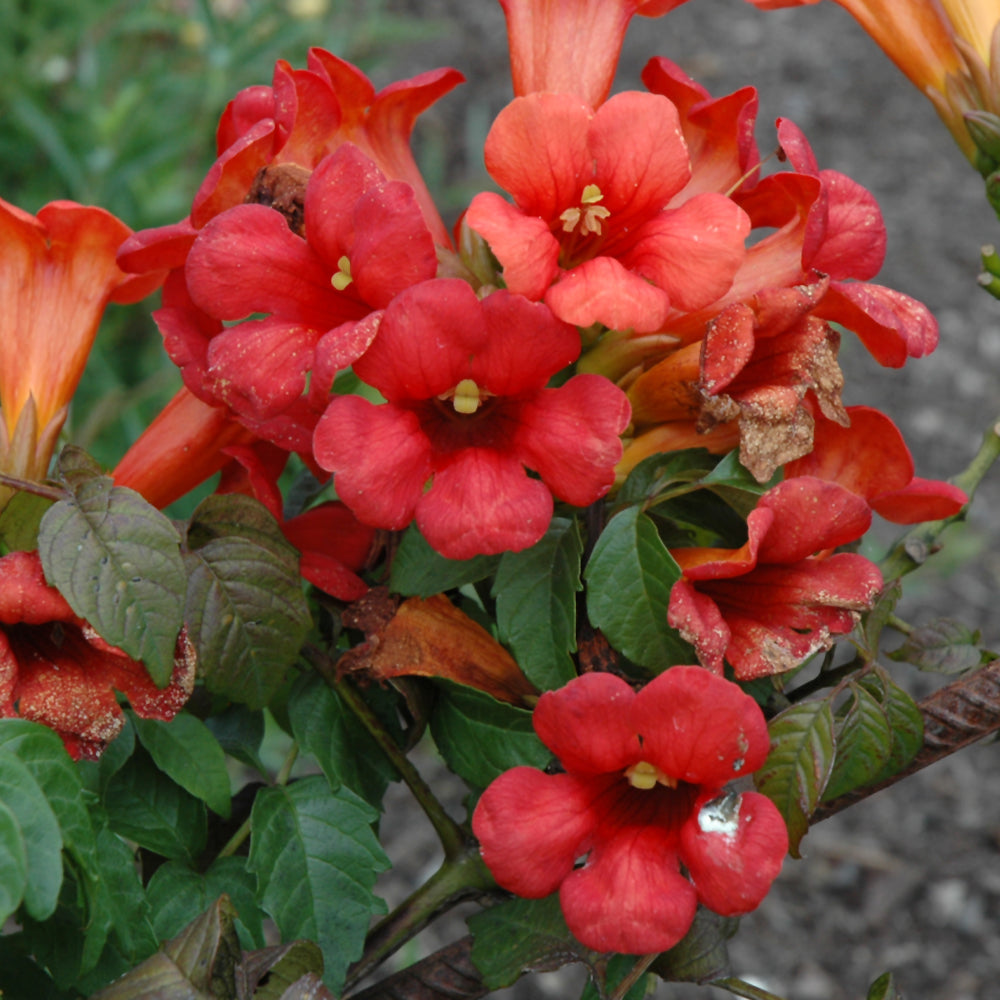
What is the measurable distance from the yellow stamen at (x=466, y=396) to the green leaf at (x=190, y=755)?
306 mm

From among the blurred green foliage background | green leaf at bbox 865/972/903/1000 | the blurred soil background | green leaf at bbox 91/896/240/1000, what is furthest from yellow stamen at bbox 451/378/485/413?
the blurred green foliage background

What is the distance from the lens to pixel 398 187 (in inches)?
26.0

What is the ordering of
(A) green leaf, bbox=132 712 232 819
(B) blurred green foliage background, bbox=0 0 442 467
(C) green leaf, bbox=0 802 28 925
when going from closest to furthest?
(C) green leaf, bbox=0 802 28 925
(A) green leaf, bbox=132 712 232 819
(B) blurred green foliage background, bbox=0 0 442 467

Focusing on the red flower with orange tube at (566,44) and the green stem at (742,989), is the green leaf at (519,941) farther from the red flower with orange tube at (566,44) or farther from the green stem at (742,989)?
the red flower with orange tube at (566,44)

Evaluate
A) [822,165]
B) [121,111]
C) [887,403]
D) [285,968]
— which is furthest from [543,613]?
[822,165]

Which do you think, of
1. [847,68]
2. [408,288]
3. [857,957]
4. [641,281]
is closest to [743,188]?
[641,281]

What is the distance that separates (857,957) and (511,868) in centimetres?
196

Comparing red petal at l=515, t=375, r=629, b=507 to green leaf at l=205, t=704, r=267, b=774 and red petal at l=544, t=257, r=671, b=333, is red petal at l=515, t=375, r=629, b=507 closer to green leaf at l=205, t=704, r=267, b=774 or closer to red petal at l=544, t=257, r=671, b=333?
red petal at l=544, t=257, r=671, b=333

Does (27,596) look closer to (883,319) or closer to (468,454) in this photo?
(468,454)

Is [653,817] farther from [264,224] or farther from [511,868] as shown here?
[264,224]

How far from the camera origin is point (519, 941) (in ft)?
2.60

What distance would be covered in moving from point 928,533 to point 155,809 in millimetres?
620

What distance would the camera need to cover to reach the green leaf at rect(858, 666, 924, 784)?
75 centimetres

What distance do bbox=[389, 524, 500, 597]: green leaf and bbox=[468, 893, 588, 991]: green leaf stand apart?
9.0 inches
